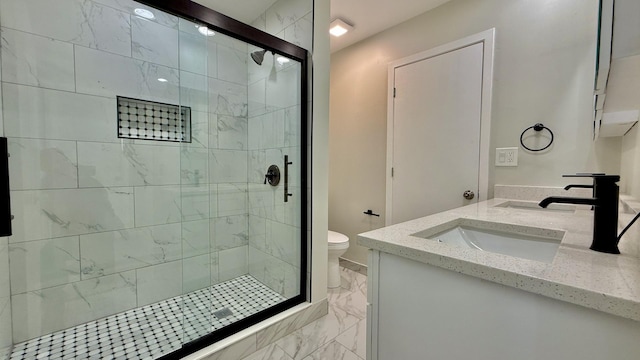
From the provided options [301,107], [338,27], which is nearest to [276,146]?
[301,107]

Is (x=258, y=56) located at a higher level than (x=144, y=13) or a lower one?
lower

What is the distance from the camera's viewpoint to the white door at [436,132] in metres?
1.94

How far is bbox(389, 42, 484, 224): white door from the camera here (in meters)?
1.94

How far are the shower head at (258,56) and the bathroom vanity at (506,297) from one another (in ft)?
5.54

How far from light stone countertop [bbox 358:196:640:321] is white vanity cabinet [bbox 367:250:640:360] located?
0.03 meters

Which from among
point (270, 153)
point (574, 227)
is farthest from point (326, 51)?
point (574, 227)

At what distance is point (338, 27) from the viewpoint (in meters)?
2.37

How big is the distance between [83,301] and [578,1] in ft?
12.0

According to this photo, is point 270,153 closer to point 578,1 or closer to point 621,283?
point 621,283

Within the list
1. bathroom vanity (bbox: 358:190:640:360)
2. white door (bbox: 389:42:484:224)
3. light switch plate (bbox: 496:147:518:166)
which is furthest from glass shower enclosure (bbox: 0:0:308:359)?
light switch plate (bbox: 496:147:518:166)

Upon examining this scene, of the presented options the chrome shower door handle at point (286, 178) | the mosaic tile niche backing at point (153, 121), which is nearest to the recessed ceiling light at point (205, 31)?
the mosaic tile niche backing at point (153, 121)

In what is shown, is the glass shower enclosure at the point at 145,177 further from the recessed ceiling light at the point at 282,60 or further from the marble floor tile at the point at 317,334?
the marble floor tile at the point at 317,334

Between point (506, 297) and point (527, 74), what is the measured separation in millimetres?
1795

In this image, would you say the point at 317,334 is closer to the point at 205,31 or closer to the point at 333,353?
the point at 333,353
